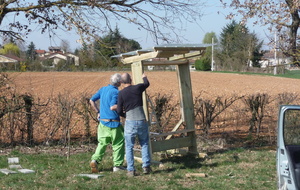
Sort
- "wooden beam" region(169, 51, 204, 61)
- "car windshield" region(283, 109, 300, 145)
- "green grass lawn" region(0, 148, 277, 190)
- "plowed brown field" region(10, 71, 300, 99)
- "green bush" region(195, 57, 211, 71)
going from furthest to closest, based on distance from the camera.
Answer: "green bush" region(195, 57, 211, 71), "plowed brown field" region(10, 71, 300, 99), "wooden beam" region(169, 51, 204, 61), "green grass lawn" region(0, 148, 277, 190), "car windshield" region(283, 109, 300, 145)

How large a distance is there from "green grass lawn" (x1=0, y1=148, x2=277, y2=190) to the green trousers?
29 centimetres

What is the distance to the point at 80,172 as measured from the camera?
758cm

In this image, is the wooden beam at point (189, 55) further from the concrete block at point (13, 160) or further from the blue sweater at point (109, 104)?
the concrete block at point (13, 160)

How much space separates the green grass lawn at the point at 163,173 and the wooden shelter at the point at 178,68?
0.38 m

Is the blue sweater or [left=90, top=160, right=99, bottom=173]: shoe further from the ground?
the blue sweater

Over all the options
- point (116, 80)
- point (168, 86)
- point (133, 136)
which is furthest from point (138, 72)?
point (168, 86)

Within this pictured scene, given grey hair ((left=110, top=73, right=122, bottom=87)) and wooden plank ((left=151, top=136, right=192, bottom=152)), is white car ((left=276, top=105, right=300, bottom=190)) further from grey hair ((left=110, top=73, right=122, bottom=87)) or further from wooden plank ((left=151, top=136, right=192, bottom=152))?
wooden plank ((left=151, top=136, right=192, bottom=152))

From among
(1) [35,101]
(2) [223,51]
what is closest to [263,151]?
(1) [35,101]

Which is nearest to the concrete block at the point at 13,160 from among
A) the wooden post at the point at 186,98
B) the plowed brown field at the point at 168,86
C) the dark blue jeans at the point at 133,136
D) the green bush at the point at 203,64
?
the dark blue jeans at the point at 133,136

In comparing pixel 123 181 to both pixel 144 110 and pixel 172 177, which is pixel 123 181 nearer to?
pixel 172 177

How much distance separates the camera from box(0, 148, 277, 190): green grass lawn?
6570mm

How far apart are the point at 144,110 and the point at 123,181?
1653 mm

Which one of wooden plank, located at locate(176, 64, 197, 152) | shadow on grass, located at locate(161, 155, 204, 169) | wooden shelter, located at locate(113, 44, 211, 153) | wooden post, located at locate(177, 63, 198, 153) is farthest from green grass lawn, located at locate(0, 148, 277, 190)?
wooden plank, located at locate(176, 64, 197, 152)

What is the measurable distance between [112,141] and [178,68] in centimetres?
236
